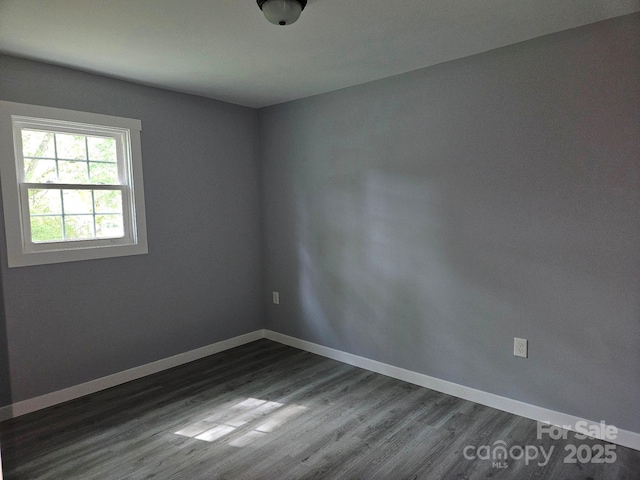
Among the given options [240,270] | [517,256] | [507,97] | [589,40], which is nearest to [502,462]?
[517,256]

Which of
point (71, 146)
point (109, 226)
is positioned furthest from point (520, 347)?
point (71, 146)

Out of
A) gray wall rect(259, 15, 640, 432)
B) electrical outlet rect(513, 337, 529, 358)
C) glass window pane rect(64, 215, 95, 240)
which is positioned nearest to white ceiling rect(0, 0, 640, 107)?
gray wall rect(259, 15, 640, 432)

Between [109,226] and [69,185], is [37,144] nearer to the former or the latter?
[69,185]

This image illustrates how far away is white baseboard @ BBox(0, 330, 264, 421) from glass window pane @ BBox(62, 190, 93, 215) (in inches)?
52.7

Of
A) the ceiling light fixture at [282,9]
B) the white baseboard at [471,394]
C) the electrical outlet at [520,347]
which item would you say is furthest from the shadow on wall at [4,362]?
the electrical outlet at [520,347]

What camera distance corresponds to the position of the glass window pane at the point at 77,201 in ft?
10.0

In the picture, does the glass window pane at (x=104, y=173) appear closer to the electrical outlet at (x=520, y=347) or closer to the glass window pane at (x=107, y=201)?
the glass window pane at (x=107, y=201)

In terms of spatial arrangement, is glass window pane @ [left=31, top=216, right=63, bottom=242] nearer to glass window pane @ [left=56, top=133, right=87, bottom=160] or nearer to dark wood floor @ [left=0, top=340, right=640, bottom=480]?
glass window pane @ [left=56, top=133, right=87, bottom=160]

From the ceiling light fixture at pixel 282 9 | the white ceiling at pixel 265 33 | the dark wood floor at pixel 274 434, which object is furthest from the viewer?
the dark wood floor at pixel 274 434

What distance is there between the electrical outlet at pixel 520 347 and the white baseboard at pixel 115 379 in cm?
261

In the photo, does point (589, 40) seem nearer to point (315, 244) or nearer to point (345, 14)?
point (345, 14)

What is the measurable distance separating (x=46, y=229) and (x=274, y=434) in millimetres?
2191

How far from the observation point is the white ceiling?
2.07 meters

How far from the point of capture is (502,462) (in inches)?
88.5
